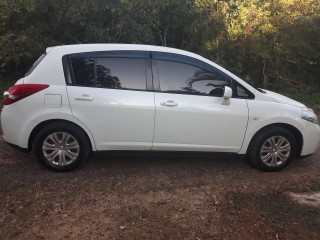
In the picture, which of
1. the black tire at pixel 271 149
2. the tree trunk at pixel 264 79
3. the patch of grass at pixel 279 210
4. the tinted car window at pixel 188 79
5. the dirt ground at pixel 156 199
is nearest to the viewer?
the dirt ground at pixel 156 199

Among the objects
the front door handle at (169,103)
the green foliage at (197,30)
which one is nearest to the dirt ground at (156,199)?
the front door handle at (169,103)

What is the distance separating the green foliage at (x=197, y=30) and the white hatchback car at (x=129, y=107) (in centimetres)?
413

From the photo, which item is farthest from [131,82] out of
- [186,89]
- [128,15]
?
[128,15]

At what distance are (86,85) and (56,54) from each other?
0.61 metres

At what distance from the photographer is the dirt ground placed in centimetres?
399

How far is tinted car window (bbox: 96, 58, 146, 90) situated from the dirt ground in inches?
38.6

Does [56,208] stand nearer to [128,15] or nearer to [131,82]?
[131,82]

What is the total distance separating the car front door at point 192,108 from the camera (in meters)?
5.25

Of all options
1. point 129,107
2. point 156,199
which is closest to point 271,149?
point 156,199

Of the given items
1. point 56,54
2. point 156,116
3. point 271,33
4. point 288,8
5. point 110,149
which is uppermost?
point 288,8

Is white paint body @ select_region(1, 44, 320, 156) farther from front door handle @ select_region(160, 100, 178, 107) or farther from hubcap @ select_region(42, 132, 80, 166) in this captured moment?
hubcap @ select_region(42, 132, 80, 166)

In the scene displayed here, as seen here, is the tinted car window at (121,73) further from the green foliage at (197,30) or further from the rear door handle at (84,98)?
the green foliage at (197,30)

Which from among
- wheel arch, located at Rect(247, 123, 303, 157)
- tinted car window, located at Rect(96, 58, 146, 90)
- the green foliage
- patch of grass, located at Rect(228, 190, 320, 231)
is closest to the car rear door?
tinted car window, located at Rect(96, 58, 146, 90)

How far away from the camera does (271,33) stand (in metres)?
10.7
